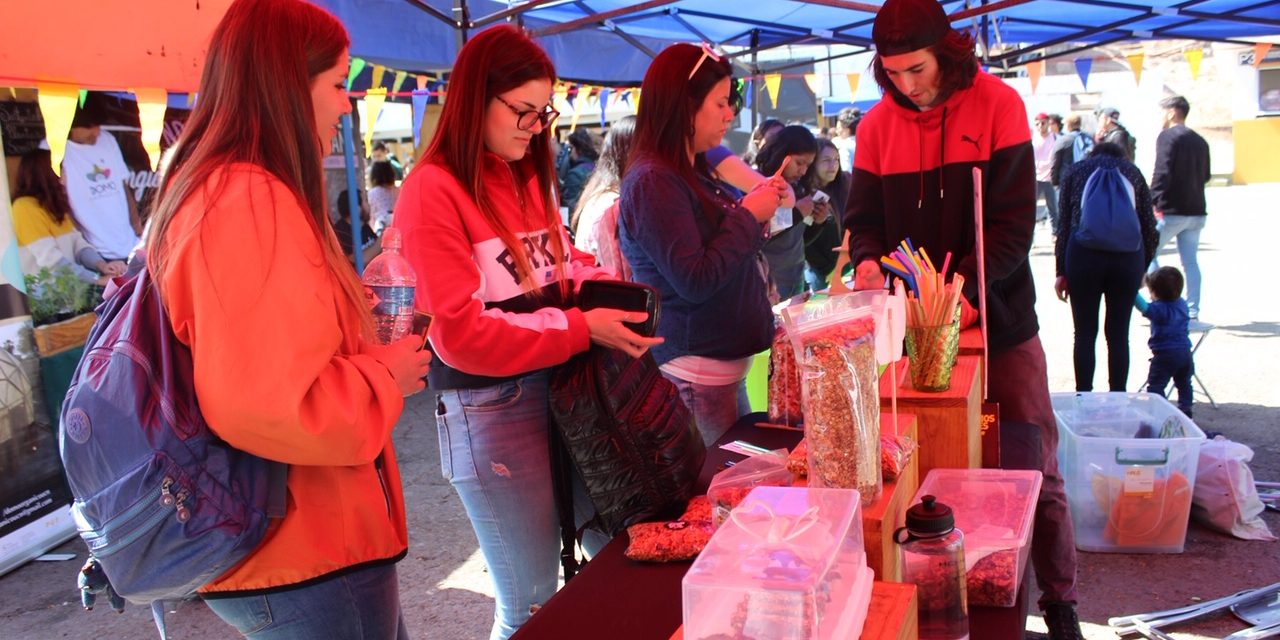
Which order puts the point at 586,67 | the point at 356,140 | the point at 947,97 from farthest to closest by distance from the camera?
the point at 356,140
the point at 586,67
the point at 947,97

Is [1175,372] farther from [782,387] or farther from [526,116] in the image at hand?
[526,116]

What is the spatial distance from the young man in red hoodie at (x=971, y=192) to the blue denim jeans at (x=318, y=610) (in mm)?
1471

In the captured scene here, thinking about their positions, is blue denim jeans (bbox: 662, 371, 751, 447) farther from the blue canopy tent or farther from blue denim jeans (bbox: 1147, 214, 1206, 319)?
blue denim jeans (bbox: 1147, 214, 1206, 319)

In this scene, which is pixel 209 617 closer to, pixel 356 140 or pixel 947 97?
pixel 947 97

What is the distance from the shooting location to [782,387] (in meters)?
2.39

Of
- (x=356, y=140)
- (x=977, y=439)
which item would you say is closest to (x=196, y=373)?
(x=977, y=439)

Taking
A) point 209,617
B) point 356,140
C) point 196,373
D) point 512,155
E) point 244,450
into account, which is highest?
point 356,140

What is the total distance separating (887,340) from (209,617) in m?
3.01

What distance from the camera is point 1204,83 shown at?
22219 millimetres

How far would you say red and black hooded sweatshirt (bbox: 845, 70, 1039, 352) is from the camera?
2.54 m

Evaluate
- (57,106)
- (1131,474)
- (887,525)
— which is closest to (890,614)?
(887,525)

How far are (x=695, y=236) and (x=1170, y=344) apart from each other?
11.7 feet

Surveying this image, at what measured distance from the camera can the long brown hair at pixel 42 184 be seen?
4238 millimetres

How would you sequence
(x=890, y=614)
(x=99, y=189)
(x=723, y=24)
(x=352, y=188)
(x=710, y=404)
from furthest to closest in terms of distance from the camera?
(x=723, y=24) → (x=352, y=188) → (x=99, y=189) → (x=710, y=404) → (x=890, y=614)
